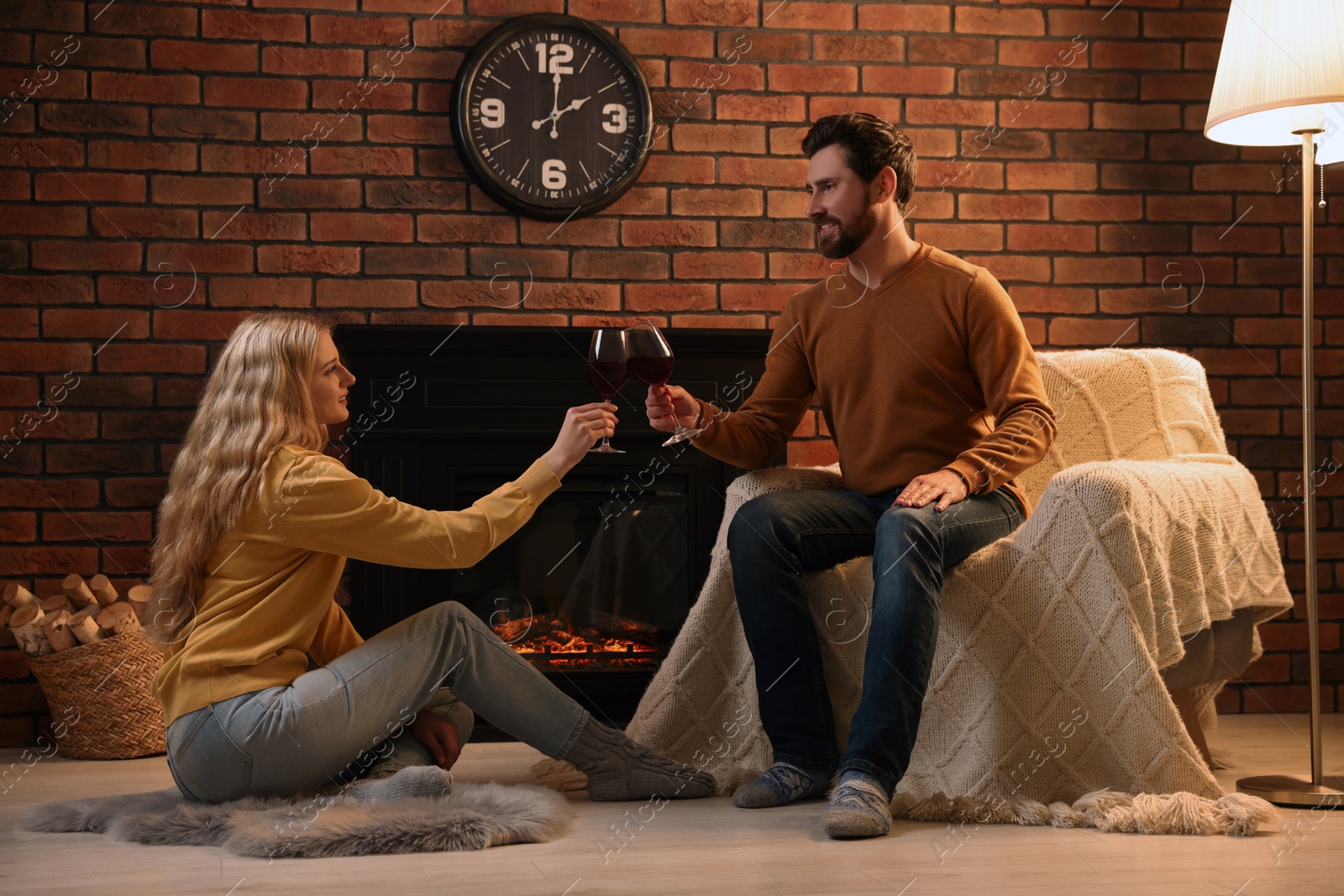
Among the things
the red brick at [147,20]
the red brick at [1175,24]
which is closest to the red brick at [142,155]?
the red brick at [147,20]

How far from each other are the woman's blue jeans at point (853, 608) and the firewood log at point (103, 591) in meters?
1.44

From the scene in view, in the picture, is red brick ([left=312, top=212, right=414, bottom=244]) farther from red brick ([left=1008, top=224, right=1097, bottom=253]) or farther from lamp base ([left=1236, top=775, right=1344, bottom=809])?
lamp base ([left=1236, top=775, right=1344, bottom=809])

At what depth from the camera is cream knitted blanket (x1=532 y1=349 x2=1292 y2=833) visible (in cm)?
190

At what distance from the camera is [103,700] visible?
8.53ft

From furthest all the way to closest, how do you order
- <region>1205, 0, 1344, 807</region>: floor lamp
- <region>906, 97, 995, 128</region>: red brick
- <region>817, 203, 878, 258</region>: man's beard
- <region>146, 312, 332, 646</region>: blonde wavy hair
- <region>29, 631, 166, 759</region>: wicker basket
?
<region>906, 97, 995, 128</region>: red brick → <region>29, 631, 166, 759</region>: wicker basket → <region>817, 203, 878, 258</region>: man's beard → <region>1205, 0, 1344, 807</region>: floor lamp → <region>146, 312, 332, 646</region>: blonde wavy hair

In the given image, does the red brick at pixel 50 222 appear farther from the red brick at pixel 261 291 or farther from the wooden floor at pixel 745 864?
the wooden floor at pixel 745 864

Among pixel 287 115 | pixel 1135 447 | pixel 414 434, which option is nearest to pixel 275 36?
pixel 287 115

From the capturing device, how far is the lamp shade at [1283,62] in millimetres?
2068

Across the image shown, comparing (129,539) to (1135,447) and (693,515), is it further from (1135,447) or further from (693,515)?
(1135,447)

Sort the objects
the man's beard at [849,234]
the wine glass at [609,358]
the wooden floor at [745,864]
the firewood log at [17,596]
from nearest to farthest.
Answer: the wooden floor at [745,864] < the wine glass at [609,358] < the man's beard at [849,234] < the firewood log at [17,596]

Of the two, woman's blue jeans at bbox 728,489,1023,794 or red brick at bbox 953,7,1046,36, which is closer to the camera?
woman's blue jeans at bbox 728,489,1023,794

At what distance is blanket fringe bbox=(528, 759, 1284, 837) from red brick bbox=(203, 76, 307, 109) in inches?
83.0

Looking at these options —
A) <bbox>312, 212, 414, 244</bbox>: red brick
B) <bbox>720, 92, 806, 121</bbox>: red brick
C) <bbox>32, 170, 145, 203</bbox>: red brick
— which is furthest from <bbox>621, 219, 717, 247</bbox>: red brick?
<bbox>32, 170, 145, 203</bbox>: red brick

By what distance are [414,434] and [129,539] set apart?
0.70m
